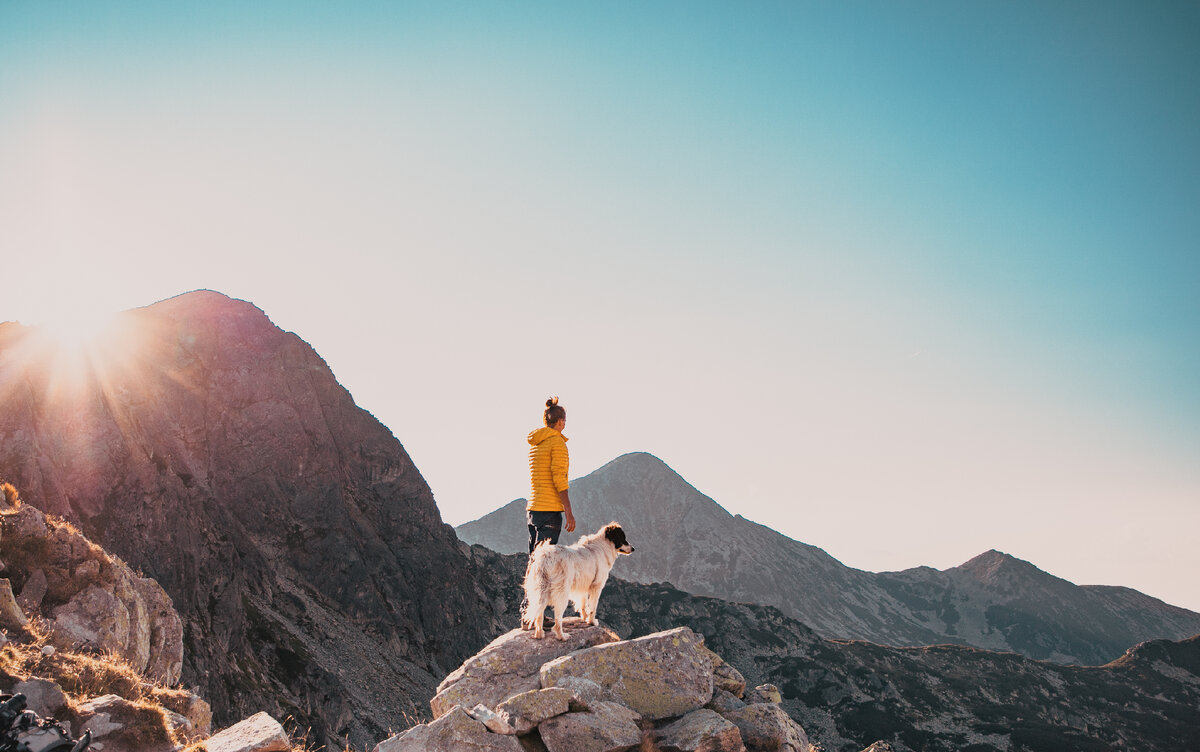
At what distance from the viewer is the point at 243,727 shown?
1026cm

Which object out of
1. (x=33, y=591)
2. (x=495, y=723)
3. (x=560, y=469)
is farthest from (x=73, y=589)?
(x=495, y=723)

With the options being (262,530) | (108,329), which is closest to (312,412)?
(262,530)

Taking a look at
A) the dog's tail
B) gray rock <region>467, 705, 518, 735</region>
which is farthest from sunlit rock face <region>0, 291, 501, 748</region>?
gray rock <region>467, 705, 518, 735</region>

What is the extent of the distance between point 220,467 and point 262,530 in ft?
34.5

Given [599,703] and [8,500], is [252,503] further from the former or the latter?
[599,703]

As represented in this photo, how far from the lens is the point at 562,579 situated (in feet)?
42.5

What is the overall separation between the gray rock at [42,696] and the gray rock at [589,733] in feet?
22.4

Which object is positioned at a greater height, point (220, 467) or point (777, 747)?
point (777, 747)

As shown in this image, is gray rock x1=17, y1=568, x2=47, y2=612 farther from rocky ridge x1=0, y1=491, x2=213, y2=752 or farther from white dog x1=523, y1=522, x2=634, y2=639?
white dog x1=523, y1=522, x2=634, y2=639

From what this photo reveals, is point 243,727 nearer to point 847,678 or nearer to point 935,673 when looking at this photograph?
point 847,678

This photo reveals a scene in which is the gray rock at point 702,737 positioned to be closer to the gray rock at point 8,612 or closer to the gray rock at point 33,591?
the gray rock at point 8,612

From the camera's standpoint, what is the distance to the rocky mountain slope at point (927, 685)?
134 m

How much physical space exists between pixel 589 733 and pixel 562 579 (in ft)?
10.9

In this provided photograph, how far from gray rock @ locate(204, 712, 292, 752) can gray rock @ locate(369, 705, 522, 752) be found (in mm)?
1371
